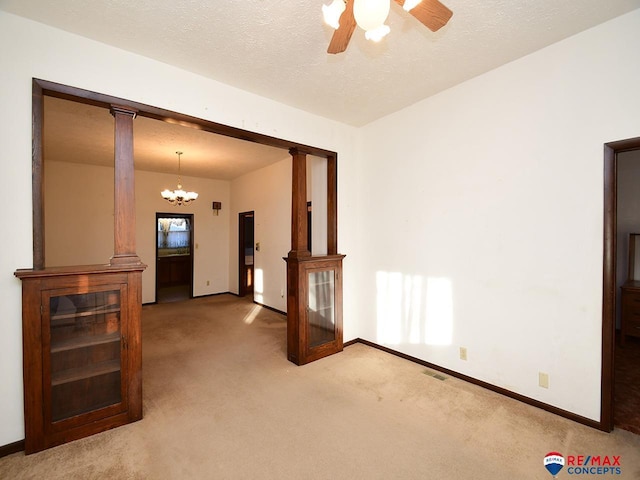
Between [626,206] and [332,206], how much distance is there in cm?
411

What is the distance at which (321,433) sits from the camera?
219 cm

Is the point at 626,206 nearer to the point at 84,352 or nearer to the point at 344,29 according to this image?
the point at 344,29

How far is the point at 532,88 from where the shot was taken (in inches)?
98.2

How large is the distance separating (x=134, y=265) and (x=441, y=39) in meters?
2.98

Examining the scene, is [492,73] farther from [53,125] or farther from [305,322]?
[53,125]

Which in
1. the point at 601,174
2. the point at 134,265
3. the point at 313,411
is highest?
the point at 601,174

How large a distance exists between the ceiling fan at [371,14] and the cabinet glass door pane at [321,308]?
99.3 inches

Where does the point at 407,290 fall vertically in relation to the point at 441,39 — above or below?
below

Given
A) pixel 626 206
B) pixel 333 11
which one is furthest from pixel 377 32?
pixel 626 206

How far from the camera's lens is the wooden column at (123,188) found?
234 cm

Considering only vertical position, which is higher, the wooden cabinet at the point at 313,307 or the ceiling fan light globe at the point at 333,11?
the ceiling fan light globe at the point at 333,11

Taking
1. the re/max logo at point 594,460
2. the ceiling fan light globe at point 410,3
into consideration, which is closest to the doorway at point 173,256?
→ the ceiling fan light globe at point 410,3

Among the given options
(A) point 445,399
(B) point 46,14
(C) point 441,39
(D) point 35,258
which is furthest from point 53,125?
(A) point 445,399

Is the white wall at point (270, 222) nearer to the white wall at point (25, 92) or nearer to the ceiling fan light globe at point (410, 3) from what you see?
the white wall at point (25, 92)
